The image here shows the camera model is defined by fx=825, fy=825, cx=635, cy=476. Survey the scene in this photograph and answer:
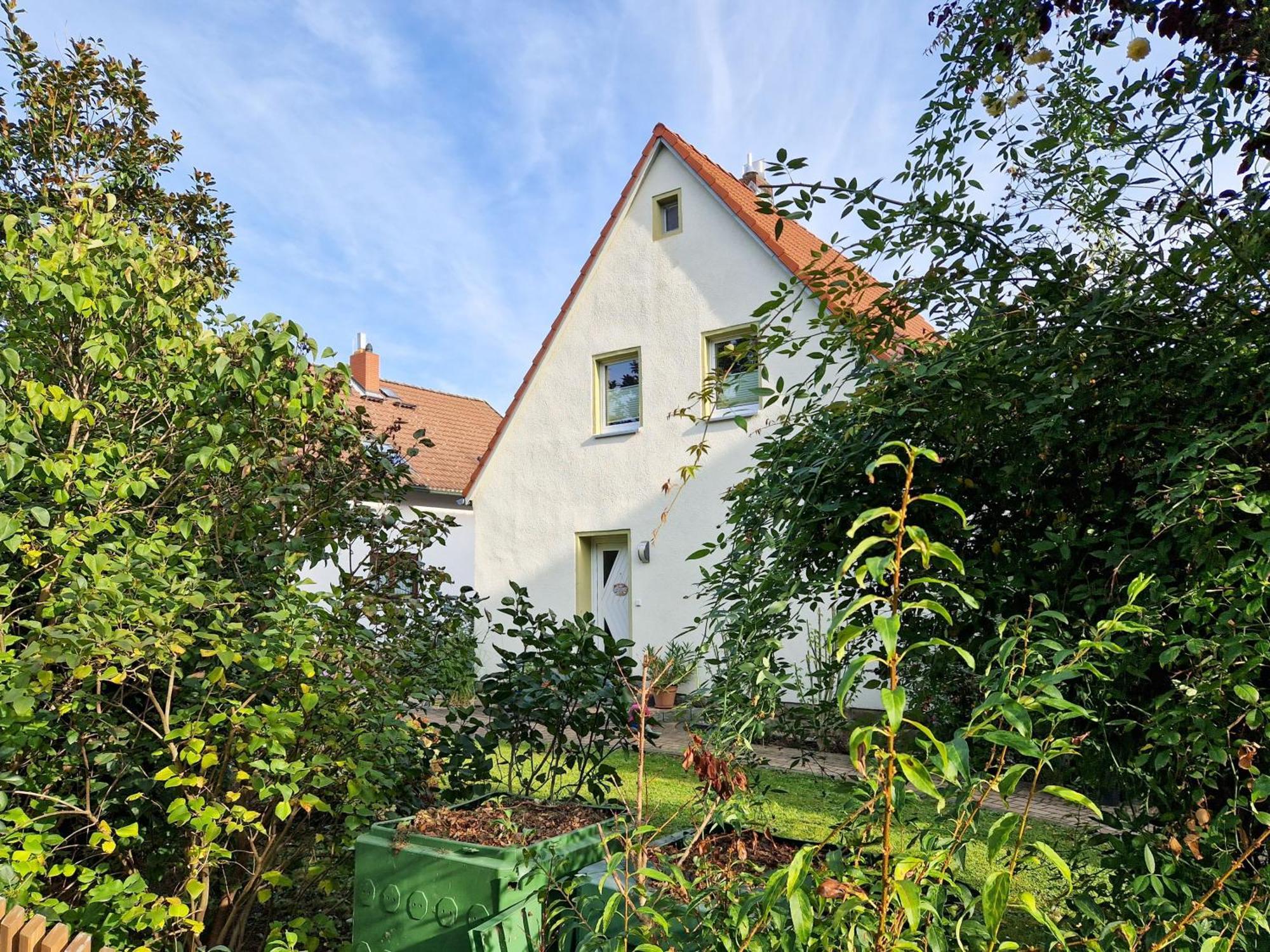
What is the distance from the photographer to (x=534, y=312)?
1259cm

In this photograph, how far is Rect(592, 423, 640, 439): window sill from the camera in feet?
37.0

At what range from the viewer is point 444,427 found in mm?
19844

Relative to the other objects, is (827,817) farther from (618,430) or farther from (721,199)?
(721,199)

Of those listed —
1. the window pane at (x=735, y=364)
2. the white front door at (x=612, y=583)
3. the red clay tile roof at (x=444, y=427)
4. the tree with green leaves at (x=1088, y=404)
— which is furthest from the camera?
the red clay tile roof at (x=444, y=427)

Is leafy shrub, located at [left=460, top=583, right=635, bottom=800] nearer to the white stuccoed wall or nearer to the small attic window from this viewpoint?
the white stuccoed wall

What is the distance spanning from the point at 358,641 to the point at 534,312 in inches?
396

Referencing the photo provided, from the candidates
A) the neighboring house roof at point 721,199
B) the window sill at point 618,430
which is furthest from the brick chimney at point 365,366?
the window sill at point 618,430

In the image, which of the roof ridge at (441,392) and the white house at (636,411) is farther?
the roof ridge at (441,392)

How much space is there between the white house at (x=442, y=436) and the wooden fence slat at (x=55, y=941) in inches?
519

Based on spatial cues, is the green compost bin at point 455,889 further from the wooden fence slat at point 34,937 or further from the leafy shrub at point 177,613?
the wooden fence slat at point 34,937

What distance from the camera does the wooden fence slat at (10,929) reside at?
6.49 feet

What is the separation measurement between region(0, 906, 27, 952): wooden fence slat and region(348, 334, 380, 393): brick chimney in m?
17.2

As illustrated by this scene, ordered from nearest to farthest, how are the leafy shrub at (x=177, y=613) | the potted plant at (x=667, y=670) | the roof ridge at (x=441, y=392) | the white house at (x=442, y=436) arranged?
the potted plant at (x=667, y=670) < the leafy shrub at (x=177, y=613) < the white house at (x=442, y=436) < the roof ridge at (x=441, y=392)

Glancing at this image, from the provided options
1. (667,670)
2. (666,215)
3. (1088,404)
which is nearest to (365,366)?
(666,215)
